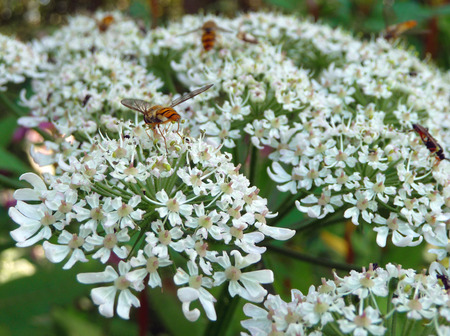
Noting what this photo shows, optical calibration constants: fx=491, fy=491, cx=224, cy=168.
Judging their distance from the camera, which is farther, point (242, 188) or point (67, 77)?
point (67, 77)

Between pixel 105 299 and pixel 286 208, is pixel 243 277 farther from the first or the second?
pixel 286 208

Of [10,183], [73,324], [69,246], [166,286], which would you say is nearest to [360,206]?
[69,246]

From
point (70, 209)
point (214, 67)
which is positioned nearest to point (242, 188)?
point (70, 209)

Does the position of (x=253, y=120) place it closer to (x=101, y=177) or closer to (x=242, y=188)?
(x=242, y=188)

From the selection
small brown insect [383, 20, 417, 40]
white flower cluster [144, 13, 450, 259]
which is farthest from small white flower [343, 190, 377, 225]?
small brown insect [383, 20, 417, 40]

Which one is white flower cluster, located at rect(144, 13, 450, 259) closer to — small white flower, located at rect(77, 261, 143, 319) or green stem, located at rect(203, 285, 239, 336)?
green stem, located at rect(203, 285, 239, 336)
